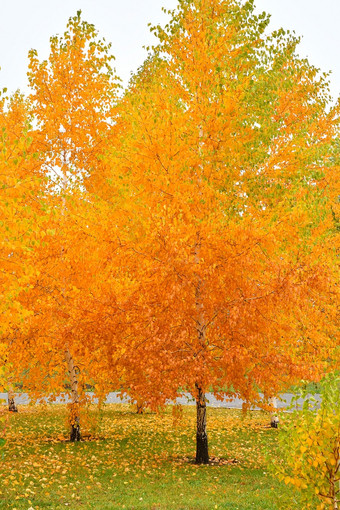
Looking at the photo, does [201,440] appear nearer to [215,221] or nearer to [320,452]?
[215,221]

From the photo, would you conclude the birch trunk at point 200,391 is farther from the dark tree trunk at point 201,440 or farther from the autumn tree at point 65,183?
the autumn tree at point 65,183

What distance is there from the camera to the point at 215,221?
8.10 metres

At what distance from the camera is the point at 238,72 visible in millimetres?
8883

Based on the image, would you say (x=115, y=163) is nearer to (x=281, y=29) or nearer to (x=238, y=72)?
(x=238, y=72)

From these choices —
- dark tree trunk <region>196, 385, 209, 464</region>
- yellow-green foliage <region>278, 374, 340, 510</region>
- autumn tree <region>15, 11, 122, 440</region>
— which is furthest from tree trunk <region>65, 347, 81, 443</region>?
yellow-green foliage <region>278, 374, 340, 510</region>

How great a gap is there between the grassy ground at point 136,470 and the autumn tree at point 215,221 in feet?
3.67

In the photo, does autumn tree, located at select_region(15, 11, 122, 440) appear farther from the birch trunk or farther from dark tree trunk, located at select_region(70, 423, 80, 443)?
the birch trunk

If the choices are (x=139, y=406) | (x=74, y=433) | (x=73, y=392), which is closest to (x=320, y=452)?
(x=73, y=392)

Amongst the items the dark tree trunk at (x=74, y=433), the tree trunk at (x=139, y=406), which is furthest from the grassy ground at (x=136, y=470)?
the tree trunk at (x=139, y=406)

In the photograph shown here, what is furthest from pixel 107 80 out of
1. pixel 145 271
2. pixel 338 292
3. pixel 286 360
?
pixel 286 360

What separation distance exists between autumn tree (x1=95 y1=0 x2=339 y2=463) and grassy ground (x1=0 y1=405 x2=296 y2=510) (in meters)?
1.12

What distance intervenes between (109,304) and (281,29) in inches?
231

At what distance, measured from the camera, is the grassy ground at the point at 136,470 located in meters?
6.90

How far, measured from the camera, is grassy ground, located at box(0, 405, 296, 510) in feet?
22.6
